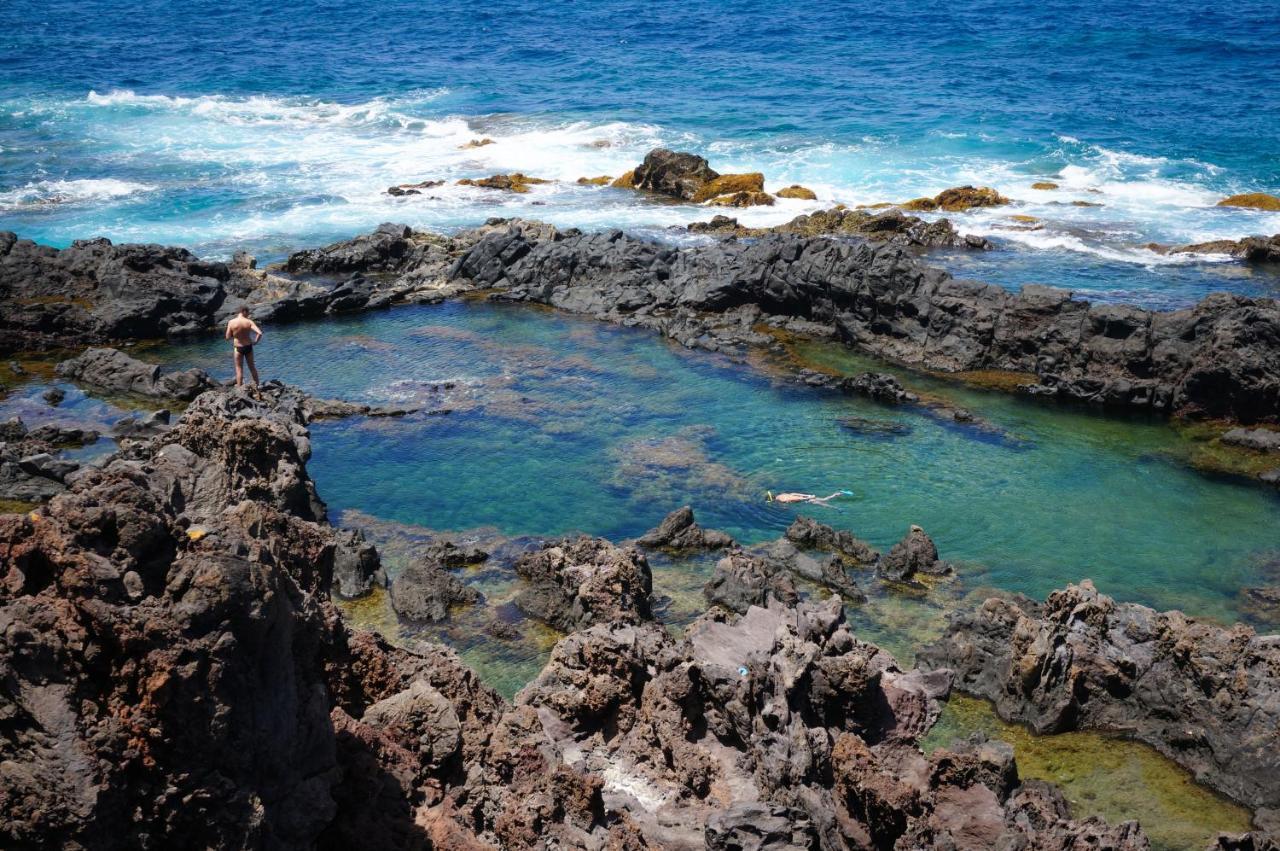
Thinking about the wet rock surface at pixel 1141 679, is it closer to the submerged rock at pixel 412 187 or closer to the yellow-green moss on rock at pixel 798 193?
the yellow-green moss on rock at pixel 798 193

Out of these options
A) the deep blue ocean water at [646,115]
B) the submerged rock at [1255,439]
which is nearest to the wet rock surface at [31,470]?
the deep blue ocean water at [646,115]

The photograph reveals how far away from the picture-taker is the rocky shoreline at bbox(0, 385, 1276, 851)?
21.5ft

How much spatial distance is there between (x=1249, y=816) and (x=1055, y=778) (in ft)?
7.72

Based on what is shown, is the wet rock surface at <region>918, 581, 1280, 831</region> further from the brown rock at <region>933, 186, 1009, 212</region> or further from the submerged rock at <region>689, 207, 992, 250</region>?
the brown rock at <region>933, 186, 1009, 212</region>

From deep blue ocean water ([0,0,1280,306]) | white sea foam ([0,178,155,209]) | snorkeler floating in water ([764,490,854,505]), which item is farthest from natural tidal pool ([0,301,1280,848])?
white sea foam ([0,178,155,209])

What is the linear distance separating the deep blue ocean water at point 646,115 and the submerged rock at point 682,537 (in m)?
21.8

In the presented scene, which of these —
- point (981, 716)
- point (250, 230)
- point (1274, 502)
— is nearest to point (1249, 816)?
point (981, 716)

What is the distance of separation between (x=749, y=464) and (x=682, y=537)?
4.68 metres

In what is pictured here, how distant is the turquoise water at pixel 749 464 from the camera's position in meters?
21.4

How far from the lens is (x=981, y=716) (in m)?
16.0

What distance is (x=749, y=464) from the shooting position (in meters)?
24.7

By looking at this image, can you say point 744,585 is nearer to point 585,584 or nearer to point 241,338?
point 585,584

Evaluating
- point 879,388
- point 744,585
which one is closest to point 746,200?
point 879,388

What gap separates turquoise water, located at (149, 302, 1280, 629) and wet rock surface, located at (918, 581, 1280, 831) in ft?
11.7
